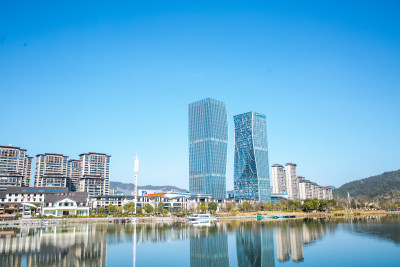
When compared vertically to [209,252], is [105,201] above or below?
above

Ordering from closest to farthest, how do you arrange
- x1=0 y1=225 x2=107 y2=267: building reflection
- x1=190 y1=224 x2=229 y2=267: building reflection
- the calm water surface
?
x1=0 y1=225 x2=107 y2=267: building reflection, the calm water surface, x1=190 y1=224 x2=229 y2=267: building reflection

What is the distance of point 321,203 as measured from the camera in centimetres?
15875

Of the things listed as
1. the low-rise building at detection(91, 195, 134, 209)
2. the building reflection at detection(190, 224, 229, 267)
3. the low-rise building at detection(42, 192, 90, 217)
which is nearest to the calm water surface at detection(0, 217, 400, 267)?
the building reflection at detection(190, 224, 229, 267)

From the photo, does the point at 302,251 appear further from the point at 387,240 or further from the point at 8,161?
the point at 8,161

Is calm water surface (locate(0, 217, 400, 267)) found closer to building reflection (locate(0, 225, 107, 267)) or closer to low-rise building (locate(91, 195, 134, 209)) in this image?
building reflection (locate(0, 225, 107, 267))

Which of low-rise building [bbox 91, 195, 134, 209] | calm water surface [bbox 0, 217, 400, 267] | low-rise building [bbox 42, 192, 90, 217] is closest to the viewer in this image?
calm water surface [bbox 0, 217, 400, 267]

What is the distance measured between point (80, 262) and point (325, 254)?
31795 millimetres

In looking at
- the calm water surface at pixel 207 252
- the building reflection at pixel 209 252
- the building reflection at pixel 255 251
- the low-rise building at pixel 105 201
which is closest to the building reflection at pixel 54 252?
the calm water surface at pixel 207 252

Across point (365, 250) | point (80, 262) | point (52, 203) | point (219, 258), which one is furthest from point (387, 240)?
point (52, 203)

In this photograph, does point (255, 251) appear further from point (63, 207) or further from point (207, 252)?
point (63, 207)

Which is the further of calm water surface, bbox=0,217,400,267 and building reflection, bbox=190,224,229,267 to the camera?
building reflection, bbox=190,224,229,267

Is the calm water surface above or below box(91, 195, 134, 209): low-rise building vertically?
below

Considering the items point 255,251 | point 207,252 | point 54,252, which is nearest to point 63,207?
point 54,252

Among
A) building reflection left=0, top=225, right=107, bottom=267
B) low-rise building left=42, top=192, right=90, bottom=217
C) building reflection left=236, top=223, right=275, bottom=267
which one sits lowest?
building reflection left=236, top=223, right=275, bottom=267
